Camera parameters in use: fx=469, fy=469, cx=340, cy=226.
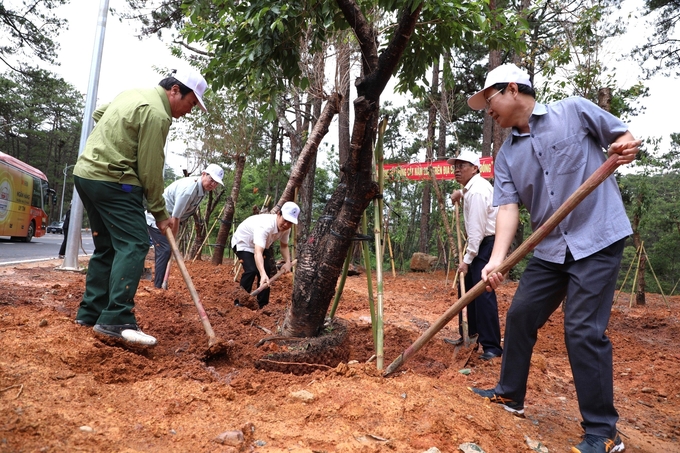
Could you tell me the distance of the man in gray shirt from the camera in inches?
83.8

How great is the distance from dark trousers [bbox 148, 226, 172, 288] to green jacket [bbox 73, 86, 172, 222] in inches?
99.4

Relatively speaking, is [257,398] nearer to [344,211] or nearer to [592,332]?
[344,211]

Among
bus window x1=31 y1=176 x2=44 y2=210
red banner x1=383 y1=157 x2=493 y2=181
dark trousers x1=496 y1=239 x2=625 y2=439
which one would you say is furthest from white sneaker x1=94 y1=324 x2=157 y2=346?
bus window x1=31 y1=176 x2=44 y2=210

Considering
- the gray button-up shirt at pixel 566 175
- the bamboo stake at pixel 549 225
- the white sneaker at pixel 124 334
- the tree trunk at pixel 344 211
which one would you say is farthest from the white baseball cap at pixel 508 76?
the white sneaker at pixel 124 334

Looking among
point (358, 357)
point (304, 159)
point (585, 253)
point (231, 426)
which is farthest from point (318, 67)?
point (231, 426)

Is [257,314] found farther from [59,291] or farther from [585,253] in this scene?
[585,253]

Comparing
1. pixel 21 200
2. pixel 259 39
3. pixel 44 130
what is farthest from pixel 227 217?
pixel 44 130

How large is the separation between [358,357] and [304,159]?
12.8 feet

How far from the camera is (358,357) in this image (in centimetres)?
359

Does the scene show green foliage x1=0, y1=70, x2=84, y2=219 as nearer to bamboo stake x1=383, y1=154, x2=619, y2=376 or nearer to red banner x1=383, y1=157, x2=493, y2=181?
red banner x1=383, y1=157, x2=493, y2=181

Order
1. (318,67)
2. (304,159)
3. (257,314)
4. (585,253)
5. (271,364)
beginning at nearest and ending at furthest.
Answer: (585,253)
(271,364)
(257,314)
(318,67)
(304,159)

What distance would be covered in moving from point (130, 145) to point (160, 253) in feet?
9.45

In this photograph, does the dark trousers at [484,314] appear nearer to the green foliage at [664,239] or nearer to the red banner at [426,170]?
the red banner at [426,170]

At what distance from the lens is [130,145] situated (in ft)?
9.79
